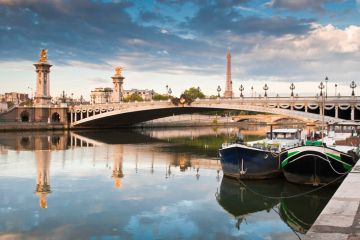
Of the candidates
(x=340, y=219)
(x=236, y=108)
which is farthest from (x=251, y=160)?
(x=236, y=108)

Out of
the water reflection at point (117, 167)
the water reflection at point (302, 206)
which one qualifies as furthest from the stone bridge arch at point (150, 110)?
the water reflection at point (302, 206)

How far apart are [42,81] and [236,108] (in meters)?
38.8

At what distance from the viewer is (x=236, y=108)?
57094 mm

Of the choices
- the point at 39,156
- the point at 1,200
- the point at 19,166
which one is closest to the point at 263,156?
the point at 1,200

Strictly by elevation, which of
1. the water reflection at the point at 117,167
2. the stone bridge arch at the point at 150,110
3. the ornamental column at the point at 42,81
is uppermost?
the ornamental column at the point at 42,81

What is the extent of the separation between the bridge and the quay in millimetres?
18309

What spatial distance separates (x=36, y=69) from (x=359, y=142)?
66024 mm

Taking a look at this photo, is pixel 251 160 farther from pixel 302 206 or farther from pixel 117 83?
pixel 117 83

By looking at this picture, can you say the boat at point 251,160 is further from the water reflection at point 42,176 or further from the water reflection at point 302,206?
the water reflection at point 42,176

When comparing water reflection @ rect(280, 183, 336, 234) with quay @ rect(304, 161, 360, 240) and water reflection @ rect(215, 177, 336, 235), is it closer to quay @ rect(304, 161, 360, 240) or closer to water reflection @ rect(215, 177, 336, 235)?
water reflection @ rect(215, 177, 336, 235)

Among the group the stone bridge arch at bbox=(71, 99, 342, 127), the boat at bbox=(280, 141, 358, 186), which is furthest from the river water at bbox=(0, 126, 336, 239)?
the stone bridge arch at bbox=(71, 99, 342, 127)

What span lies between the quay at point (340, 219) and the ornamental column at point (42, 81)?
73632mm

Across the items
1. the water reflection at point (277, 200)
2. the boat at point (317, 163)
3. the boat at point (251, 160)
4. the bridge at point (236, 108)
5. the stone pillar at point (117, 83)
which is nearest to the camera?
the water reflection at point (277, 200)

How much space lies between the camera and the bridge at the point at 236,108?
44906 mm
